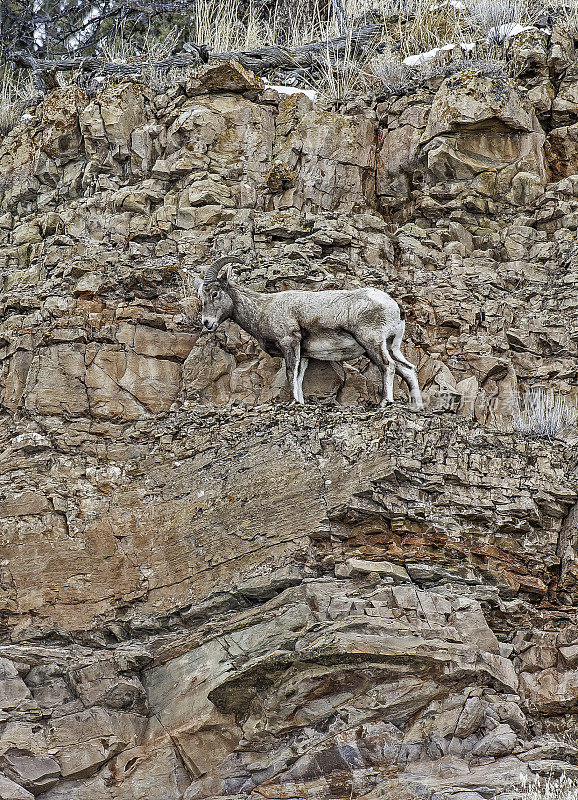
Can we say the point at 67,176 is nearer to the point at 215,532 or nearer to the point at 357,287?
the point at 357,287

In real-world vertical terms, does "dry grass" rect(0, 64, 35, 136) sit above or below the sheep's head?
above

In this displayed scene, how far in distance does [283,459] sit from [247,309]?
97.2 inches

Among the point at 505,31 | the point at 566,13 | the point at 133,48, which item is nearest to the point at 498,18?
the point at 505,31

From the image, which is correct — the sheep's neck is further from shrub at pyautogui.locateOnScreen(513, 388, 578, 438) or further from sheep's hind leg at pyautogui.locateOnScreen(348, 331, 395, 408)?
shrub at pyautogui.locateOnScreen(513, 388, 578, 438)

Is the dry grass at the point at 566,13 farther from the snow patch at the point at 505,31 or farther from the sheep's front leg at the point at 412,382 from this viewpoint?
the sheep's front leg at the point at 412,382

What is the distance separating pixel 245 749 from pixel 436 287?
7.44 m

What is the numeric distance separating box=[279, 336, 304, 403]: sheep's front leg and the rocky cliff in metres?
0.43

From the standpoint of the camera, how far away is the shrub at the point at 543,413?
16.2m

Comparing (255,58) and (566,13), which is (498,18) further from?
(255,58)

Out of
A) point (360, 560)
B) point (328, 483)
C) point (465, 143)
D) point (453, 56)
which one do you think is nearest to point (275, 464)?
point (328, 483)

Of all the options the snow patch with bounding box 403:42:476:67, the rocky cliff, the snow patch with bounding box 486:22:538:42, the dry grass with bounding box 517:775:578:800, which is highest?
the snow patch with bounding box 486:22:538:42

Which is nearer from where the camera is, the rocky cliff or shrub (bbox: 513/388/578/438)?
the rocky cliff

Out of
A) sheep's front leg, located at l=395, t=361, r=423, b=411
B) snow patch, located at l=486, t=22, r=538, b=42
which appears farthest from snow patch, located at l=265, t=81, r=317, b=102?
sheep's front leg, located at l=395, t=361, r=423, b=411

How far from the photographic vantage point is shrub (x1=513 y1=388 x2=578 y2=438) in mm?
16250
